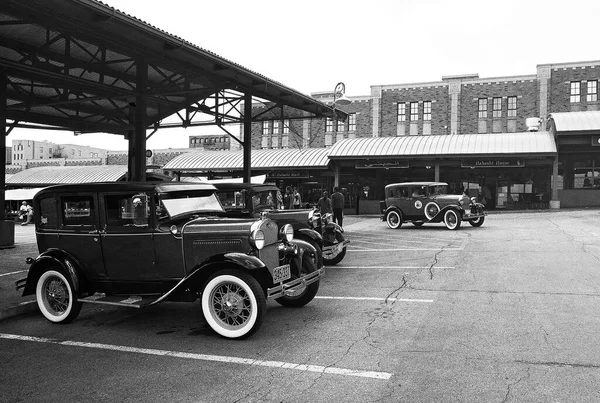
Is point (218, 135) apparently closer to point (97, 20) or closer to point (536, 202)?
point (536, 202)

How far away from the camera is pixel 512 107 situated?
120ft

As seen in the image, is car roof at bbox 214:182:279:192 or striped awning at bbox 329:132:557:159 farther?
striped awning at bbox 329:132:557:159

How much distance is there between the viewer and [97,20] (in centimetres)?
821

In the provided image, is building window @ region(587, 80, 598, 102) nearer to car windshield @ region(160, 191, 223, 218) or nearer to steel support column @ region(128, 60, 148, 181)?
steel support column @ region(128, 60, 148, 181)

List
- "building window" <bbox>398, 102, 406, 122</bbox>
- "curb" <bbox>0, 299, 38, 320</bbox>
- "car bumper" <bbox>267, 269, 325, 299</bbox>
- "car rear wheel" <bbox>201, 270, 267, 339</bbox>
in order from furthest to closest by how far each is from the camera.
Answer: "building window" <bbox>398, 102, 406, 122</bbox> < "curb" <bbox>0, 299, 38, 320</bbox> < "car bumper" <bbox>267, 269, 325, 299</bbox> < "car rear wheel" <bbox>201, 270, 267, 339</bbox>

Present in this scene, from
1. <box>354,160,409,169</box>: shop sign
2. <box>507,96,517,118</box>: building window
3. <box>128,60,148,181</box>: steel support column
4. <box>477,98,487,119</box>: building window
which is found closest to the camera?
<box>128,60,148,181</box>: steel support column

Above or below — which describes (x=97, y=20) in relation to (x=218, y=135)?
below

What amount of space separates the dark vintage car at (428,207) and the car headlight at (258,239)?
13.7m

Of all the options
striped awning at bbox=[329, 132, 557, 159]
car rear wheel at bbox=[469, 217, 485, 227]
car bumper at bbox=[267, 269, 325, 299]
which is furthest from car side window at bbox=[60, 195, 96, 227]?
striped awning at bbox=[329, 132, 557, 159]

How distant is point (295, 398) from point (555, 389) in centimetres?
202

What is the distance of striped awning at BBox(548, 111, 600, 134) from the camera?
2603 centimetres

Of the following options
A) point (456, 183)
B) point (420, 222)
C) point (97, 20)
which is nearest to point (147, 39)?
point (97, 20)

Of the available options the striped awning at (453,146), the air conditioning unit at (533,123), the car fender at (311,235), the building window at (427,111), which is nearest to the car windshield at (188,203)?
the car fender at (311,235)

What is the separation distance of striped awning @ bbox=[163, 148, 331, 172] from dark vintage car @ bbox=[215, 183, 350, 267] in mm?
20851
